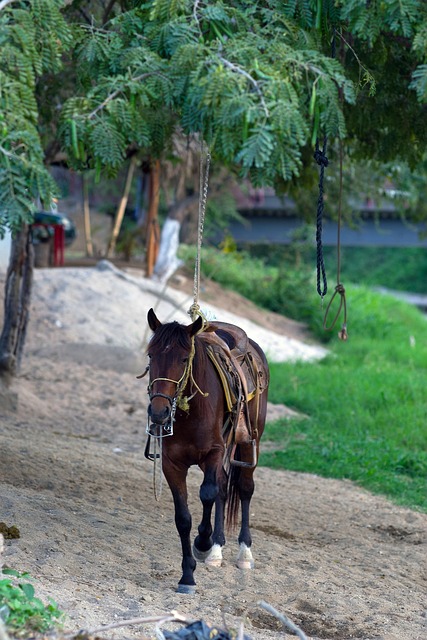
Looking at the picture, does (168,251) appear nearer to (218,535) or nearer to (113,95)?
(218,535)

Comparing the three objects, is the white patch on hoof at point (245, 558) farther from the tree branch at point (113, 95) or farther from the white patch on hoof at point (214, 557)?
the tree branch at point (113, 95)

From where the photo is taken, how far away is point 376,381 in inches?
548

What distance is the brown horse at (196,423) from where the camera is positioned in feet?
17.4

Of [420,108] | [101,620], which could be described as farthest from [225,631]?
[420,108]

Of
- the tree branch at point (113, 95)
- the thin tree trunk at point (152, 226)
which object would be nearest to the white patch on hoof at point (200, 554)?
the tree branch at point (113, 95)

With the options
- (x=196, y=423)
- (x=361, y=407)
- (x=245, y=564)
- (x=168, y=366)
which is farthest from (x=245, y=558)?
(x=361, y=407)

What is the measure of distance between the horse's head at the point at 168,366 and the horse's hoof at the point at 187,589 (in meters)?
1.08

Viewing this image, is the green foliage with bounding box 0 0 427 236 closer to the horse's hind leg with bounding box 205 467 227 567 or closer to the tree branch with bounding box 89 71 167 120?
the tree branch with bounding box 89 71 167 120

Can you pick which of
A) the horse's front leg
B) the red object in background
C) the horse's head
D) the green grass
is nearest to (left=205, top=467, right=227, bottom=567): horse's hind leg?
the horse's front leg

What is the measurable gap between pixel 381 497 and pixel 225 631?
5205 mm

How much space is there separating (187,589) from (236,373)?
1477mm

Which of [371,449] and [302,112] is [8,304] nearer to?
[371,449]

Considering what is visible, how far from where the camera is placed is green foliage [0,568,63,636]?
13.2 feet

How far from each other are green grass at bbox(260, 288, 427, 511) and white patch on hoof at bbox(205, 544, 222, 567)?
3.05 metres
